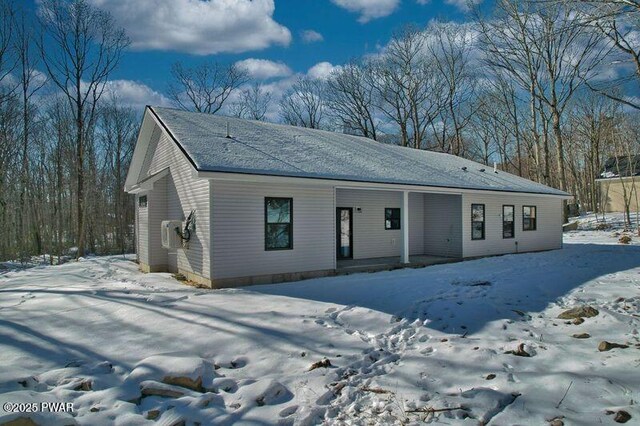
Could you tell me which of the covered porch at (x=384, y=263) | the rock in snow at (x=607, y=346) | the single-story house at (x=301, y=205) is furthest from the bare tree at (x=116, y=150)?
the rock in snow at (x=607, y=346)

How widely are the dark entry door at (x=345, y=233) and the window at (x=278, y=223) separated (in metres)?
3.42

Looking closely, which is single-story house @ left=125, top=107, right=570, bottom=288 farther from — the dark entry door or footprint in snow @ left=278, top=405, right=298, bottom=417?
footprint in snow @ left=278, top=405, right=298, bottom=417

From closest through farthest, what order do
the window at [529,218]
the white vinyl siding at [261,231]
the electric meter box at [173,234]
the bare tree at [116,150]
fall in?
the white vinyl siding at [261,231], the electric meter box at [173,234], the window at [529,218], the bare tree at [116,150]

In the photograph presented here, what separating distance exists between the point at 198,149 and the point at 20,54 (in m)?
19.0

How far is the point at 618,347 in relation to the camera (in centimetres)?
522

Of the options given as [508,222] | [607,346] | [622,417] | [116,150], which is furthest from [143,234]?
[116,150]

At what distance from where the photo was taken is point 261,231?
31.7ft

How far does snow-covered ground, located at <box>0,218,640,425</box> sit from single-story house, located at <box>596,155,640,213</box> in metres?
25.5

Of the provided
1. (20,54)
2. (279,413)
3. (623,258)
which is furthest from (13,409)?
(20,54)

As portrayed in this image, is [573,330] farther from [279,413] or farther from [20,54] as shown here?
[20,54]

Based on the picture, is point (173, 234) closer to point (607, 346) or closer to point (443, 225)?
point (607, 346)

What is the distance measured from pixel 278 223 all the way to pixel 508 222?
10507mm

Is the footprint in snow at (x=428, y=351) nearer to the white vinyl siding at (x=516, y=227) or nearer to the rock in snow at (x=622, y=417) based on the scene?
the rock in snow at (x=622, y=417)

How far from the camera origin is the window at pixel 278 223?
32.3 feet
